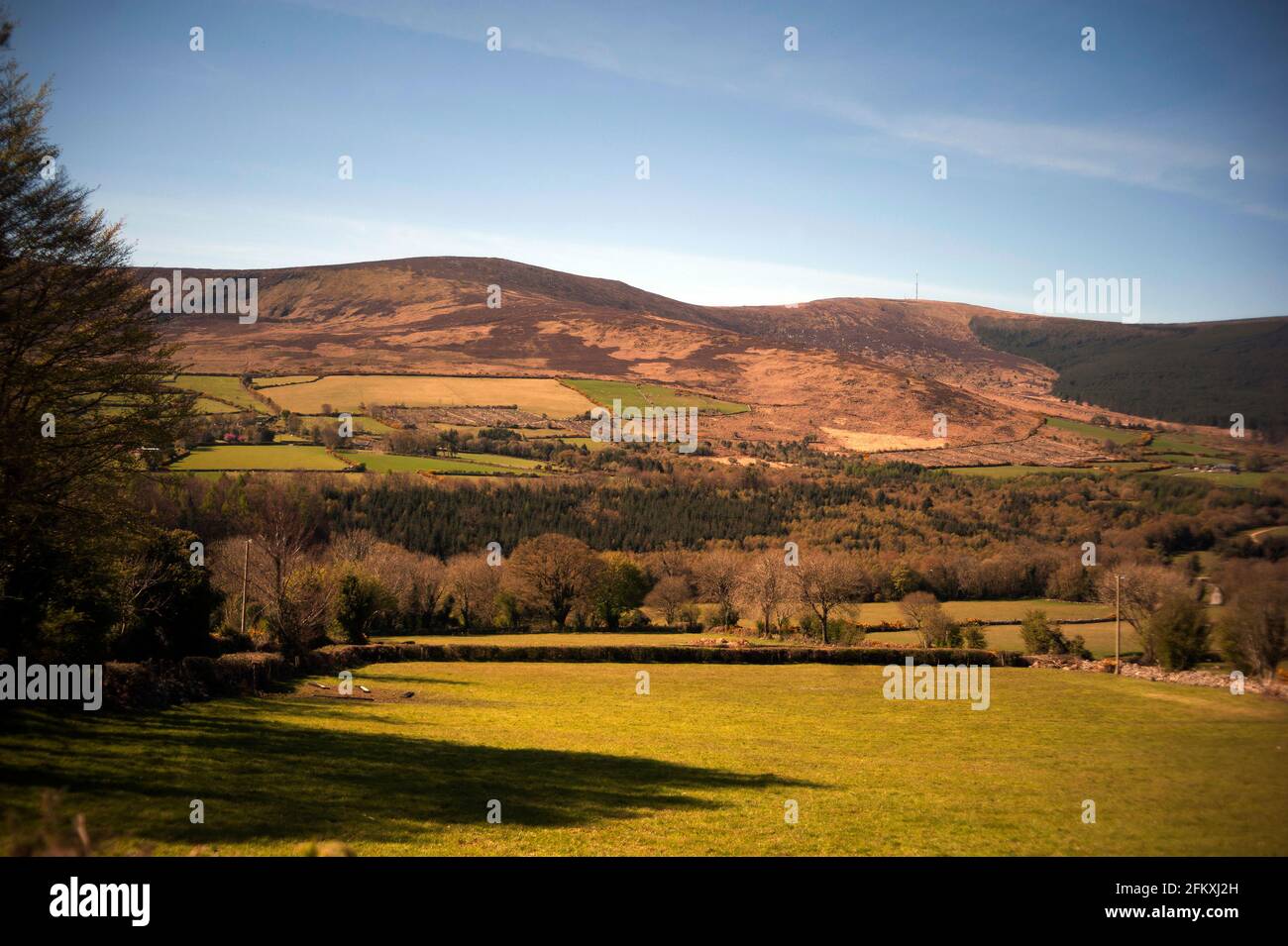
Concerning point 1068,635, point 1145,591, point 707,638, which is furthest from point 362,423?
point 1145,591

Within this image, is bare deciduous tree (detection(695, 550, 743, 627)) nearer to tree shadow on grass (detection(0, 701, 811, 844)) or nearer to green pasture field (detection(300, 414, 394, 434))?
tree shadow on grass (detection(0, 701, 811, 844))

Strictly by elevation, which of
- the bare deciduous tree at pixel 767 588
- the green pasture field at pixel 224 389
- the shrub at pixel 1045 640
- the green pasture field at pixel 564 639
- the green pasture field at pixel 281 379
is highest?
the green pasture field at pixel 281 379

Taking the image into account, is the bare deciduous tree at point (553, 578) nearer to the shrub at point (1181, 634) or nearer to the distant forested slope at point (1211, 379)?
the shrub at point (1181, 634)

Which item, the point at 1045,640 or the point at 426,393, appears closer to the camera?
the point at 1045,640

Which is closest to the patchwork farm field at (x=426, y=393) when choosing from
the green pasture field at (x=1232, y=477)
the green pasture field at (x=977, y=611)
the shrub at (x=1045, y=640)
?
the green pasture field at (x=977, y=611)

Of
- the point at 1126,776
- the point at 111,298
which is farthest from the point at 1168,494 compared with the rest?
the point at 111,298

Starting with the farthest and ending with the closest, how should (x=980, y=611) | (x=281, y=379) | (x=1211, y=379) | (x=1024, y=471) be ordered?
(x=281, y=379) → (x=1024, y=471) → (x=980, y=611) → (x=1211, y=379)

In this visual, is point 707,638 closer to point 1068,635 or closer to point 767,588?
point 767,588
